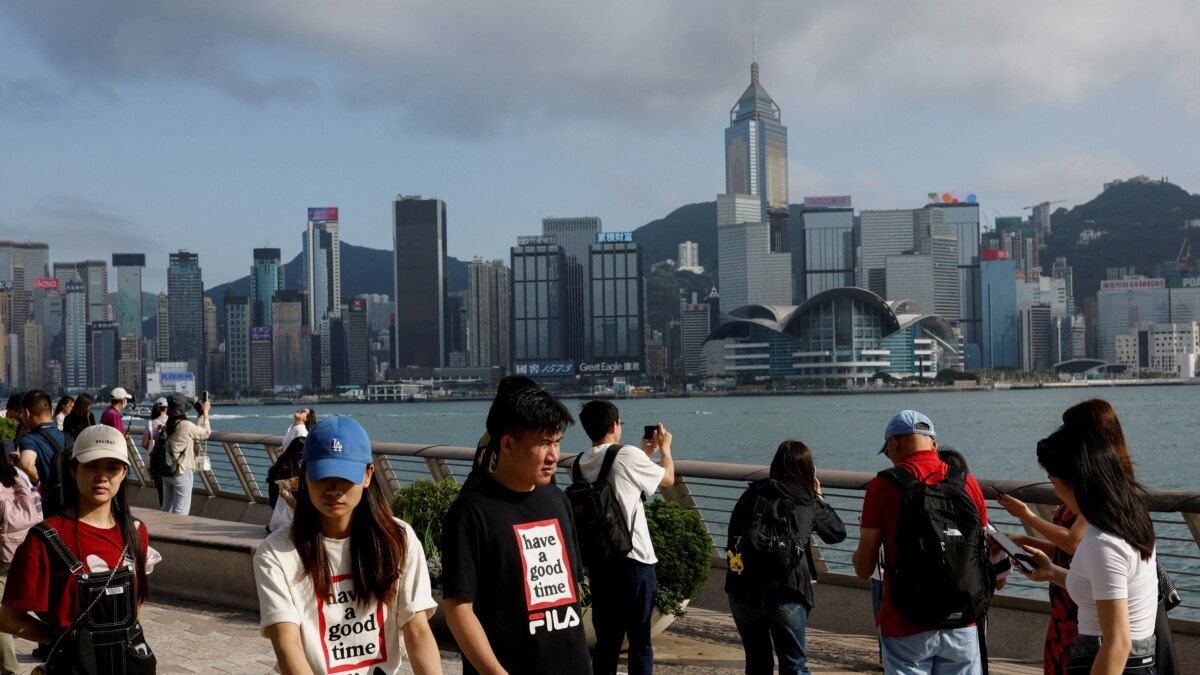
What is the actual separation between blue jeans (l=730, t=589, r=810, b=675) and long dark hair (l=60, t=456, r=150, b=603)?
8.31 feet

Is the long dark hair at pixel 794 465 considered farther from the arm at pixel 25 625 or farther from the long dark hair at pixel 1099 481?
the arm at pixel 25 625

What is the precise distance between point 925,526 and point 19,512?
4344 millimetres

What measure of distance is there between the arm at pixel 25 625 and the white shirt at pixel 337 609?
4.18 feet

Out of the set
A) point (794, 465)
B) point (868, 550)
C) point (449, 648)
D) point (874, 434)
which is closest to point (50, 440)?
point (449, 648)

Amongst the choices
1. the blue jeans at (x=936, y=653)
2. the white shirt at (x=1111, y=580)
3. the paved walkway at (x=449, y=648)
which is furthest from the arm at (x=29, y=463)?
the white shirt at (x=1111, y=580)

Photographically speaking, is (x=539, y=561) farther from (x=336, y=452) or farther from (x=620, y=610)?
(x=620, y=610)

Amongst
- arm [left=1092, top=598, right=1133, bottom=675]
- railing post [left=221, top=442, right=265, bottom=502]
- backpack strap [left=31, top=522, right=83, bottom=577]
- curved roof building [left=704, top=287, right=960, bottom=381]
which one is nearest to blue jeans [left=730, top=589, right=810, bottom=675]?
arm [left=1092, top=598, right=1133, bottom=675]

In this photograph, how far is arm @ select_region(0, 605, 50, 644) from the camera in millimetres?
4133

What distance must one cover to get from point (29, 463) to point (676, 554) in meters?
4.06

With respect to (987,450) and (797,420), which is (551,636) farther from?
(797,420)

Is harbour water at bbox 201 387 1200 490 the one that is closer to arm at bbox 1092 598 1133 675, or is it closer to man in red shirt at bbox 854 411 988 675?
man in red shirt at bbox 854 411 988 675

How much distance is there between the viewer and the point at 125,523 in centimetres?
433

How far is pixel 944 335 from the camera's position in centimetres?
19438

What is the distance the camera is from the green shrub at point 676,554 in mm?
7172
